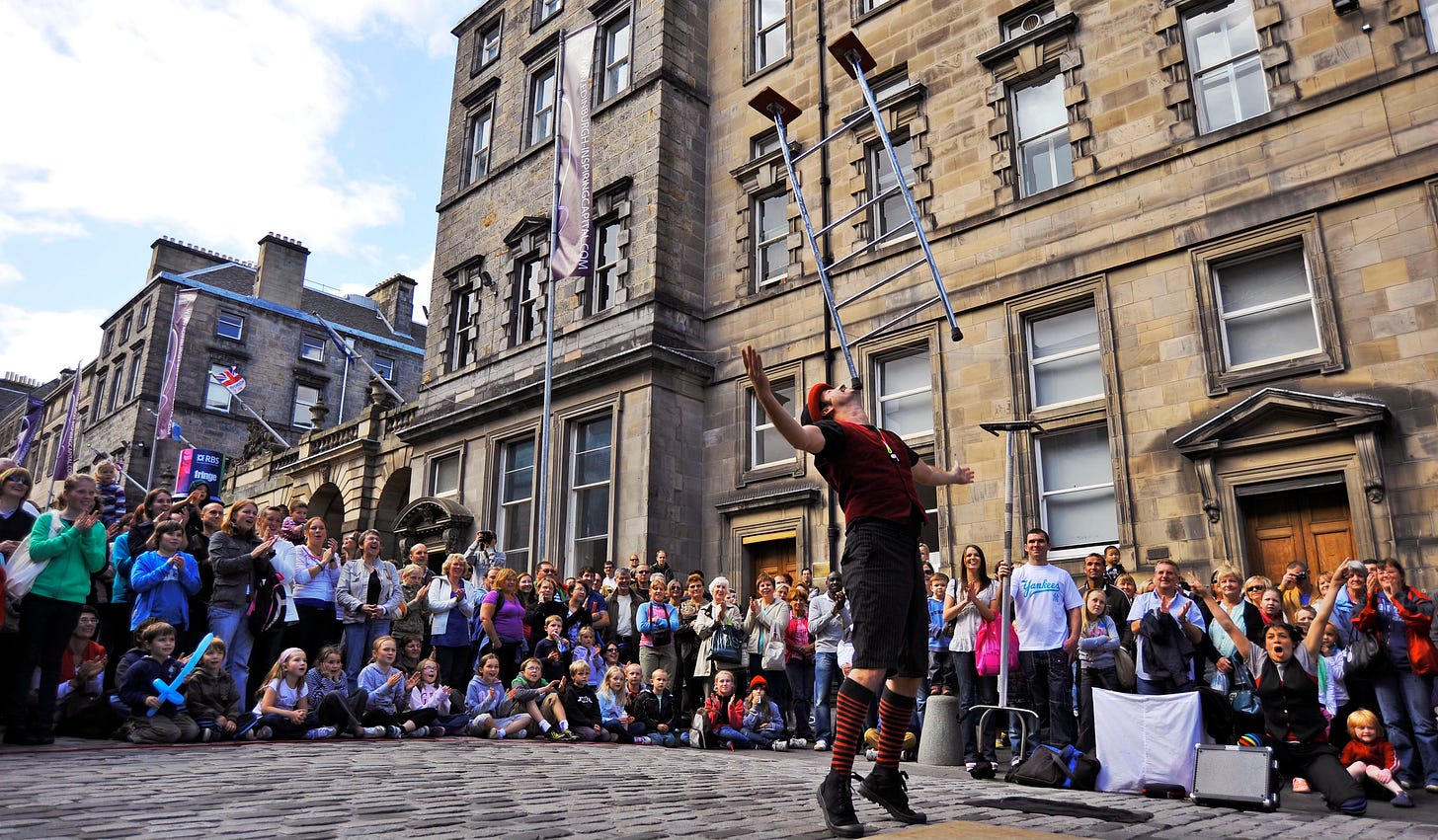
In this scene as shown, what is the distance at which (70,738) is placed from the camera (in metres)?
8.05

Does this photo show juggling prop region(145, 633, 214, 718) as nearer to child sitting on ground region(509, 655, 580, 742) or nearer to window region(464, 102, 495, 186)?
child sitting on ground region(509, 655, 580, 742)

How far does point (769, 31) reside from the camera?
20.9 meters

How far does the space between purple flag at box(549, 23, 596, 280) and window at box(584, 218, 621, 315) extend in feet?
6.08

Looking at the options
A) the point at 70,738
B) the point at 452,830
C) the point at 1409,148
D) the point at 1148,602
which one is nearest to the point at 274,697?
the point at 70,738

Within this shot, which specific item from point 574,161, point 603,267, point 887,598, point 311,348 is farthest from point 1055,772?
point 311,348

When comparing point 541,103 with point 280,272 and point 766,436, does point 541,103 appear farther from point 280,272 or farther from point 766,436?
point 280,272

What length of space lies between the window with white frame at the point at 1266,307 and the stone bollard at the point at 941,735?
684 centimetres

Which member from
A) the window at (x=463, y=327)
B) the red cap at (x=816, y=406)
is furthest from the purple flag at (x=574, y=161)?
the red cap at (x=816, y=406)

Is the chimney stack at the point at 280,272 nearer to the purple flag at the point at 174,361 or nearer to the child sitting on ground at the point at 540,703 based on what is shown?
the purple flag at the point at 174,361

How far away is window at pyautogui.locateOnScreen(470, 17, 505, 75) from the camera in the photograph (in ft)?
88.3

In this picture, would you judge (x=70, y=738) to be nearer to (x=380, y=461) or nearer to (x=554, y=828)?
(x=554, y=828)

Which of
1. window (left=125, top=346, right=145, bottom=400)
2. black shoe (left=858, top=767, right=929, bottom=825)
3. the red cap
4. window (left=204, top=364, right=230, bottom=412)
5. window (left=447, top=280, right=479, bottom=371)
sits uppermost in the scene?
window (left=125, top=346, right=145, bottom=400)

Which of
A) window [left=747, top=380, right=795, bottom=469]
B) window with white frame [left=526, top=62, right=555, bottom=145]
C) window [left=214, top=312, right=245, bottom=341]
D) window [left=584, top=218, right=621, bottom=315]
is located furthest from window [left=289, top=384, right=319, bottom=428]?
window [left=747, top=380, right=795, bottom=469]

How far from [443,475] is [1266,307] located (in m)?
18.2
